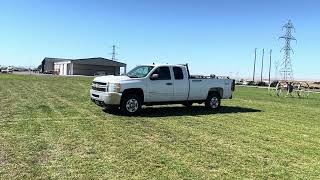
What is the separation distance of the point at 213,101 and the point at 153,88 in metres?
3.54

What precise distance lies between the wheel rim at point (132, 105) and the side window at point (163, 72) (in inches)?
58.2

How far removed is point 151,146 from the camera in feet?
33.4

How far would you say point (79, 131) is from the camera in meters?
11.9

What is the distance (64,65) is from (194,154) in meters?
107

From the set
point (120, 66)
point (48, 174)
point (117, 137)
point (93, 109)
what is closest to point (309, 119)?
point (93, 109)

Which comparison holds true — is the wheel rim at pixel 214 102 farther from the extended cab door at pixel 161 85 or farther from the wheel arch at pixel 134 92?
the wheel arch at pixel 134 92

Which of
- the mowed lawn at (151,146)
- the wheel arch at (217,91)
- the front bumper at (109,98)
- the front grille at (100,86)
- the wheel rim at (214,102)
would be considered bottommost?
the mowed lawn at (151,146)

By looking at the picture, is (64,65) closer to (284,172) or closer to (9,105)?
(9,105)

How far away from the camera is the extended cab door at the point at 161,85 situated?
17.3 m

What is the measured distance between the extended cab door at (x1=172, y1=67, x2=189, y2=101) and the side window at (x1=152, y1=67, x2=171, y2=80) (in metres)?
Answer: 0.30

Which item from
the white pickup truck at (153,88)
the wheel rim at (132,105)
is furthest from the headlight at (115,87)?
the wheel rim at (132,105)

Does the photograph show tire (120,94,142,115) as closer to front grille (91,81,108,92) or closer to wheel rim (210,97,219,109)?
front grille (91,81,108,92)

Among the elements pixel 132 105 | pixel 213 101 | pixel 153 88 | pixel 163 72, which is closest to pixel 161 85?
pixel 153 88

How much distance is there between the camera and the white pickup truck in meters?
16.5
